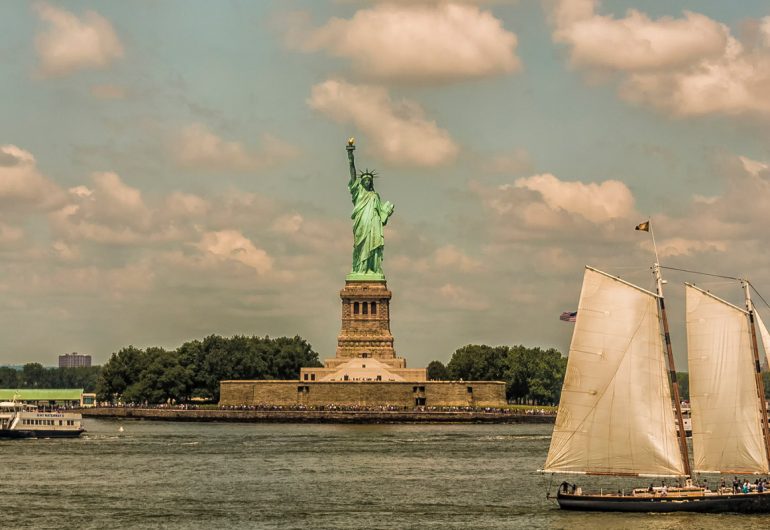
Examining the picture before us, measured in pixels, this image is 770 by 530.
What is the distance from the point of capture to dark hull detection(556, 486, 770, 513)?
183 feet

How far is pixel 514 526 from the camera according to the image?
55844mm

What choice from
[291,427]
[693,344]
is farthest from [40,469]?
[291,427]

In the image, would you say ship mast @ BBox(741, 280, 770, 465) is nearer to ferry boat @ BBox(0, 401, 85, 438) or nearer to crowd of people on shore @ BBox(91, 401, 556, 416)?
ferry boat @ BBox(0, 401, 85, 438)

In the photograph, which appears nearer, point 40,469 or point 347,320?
point 40,469

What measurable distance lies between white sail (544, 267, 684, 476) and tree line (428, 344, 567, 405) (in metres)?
105

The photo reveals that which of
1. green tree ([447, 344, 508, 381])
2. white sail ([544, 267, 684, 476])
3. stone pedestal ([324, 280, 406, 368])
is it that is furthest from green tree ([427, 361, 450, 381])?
white sail ([544, 267, 684, 476])

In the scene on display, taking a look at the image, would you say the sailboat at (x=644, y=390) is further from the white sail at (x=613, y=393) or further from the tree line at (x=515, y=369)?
the tree line at (x=515, y=369)

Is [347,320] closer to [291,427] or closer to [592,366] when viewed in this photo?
[291,427]

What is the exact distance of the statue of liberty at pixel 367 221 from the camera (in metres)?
149

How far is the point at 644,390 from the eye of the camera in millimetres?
58281

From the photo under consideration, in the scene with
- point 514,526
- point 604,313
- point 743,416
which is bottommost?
point 514,526

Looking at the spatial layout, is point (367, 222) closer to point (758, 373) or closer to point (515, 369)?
point (515, 369)

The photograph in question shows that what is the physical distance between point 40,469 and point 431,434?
41.2 m

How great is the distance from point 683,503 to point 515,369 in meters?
108
